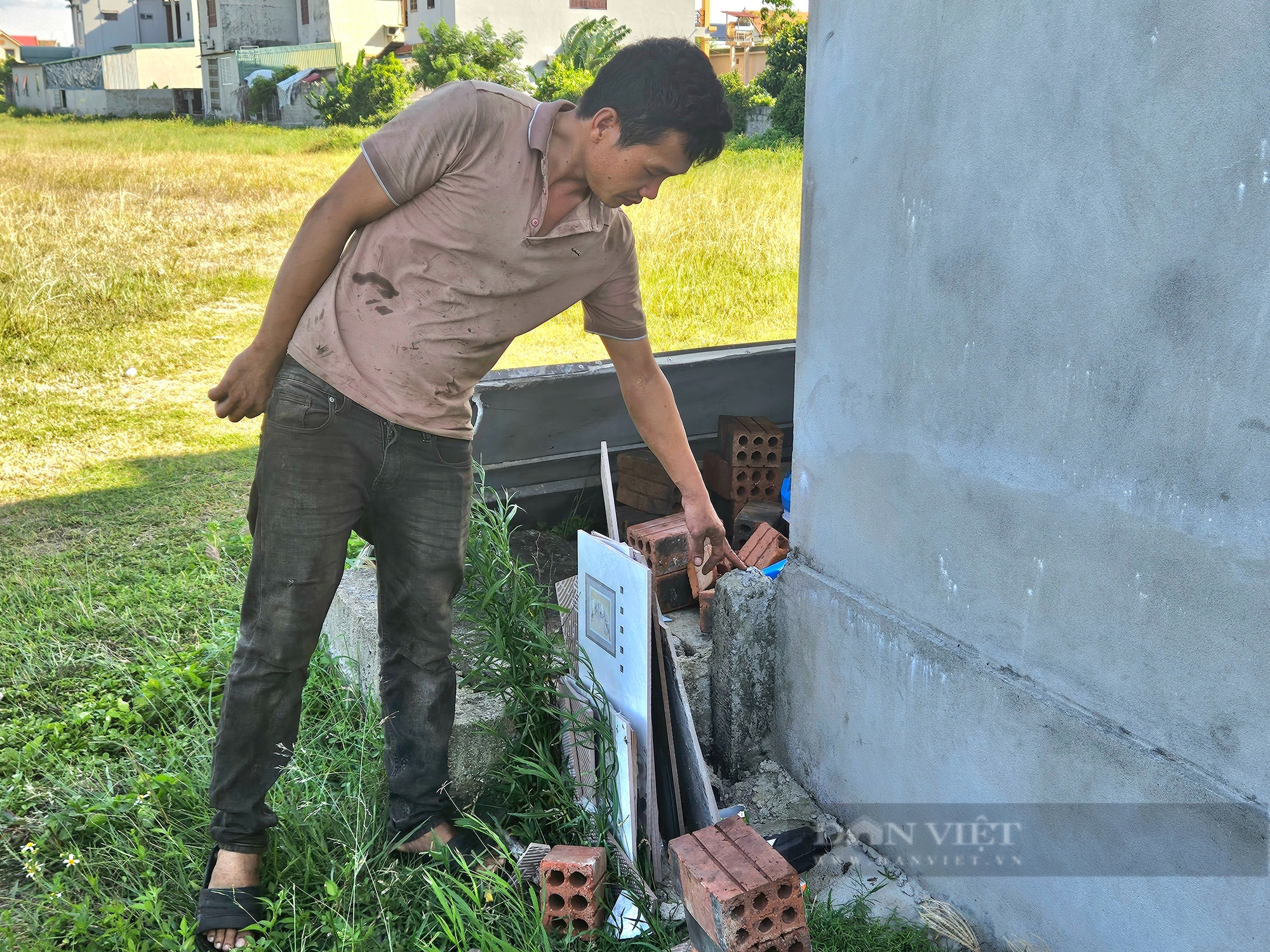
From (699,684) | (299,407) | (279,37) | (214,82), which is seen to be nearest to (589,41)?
(279,37)

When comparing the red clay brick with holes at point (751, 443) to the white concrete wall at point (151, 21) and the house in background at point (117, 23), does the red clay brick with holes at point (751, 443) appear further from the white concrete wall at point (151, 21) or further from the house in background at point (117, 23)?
the white concrete wall at point (151, 21)

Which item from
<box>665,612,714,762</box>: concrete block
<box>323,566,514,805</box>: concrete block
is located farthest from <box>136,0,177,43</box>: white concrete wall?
<box>665,612,714,762</box>: concrete block

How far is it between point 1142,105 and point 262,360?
198 centimetres

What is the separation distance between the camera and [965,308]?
2.23m

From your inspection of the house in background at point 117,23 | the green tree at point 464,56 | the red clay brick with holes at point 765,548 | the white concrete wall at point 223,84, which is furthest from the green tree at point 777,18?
the house in background at point 117,23

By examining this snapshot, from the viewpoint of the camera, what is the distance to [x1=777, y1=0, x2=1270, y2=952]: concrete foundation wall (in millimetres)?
1693

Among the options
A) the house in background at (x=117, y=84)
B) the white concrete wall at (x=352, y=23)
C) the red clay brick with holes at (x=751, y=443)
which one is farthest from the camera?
the white concrete wall at (x=352, y=23)

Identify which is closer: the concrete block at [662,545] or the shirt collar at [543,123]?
the shirt collar at [543,123]

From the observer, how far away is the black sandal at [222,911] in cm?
235

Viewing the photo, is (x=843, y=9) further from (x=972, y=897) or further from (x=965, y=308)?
(x=972, y=897)

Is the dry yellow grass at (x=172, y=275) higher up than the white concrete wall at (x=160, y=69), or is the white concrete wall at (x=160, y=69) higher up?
the white concrete wall at (x=160, y=69)

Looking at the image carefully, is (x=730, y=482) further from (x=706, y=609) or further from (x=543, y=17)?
(x=543, y=17)

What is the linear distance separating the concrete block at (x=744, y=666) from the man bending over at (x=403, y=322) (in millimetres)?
1011

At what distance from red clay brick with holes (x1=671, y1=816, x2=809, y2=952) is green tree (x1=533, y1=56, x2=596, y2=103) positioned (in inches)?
934
